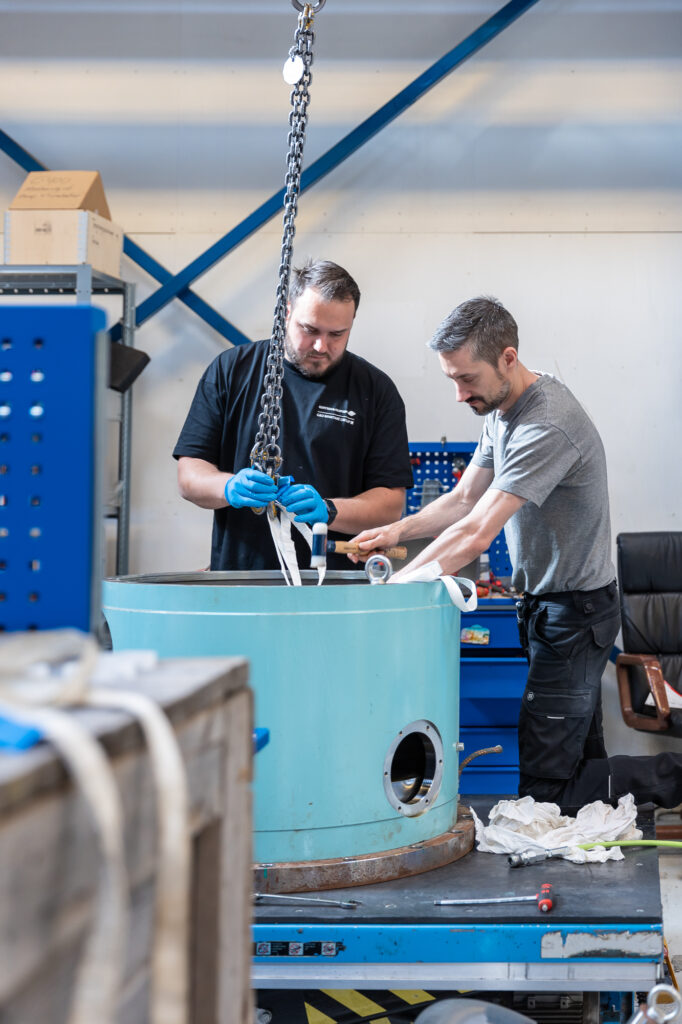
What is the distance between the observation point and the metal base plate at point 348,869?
4.27 feet

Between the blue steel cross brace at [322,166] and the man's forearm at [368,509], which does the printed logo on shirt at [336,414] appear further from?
the blue steel cross brace at [322,166]

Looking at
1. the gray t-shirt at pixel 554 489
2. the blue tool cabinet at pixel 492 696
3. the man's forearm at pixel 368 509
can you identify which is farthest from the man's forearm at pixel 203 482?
the blue tool cabinet at pixel 492 696

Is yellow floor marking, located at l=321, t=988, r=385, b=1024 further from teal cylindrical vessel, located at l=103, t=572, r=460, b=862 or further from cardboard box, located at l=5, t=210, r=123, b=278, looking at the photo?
cardboard box, located at l=5, t=210, r=123, b=278

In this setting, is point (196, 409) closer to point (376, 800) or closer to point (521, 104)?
point (376, 800)

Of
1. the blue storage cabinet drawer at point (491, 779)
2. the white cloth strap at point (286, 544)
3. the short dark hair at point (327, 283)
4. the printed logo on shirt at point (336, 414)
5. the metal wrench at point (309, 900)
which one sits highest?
the short dark hair at point (327, 283)

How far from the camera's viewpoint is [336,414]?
7.43ft

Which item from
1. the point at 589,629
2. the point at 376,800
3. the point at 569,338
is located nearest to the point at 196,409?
the point at 589,629

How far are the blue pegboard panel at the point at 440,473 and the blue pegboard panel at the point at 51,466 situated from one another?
8.79ft

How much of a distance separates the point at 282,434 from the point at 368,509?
270 mm

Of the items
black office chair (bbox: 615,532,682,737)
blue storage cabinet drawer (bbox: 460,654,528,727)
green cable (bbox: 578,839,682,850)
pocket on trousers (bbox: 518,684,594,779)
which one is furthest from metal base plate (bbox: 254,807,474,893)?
black office chair (bbox: 615,532,682,737)

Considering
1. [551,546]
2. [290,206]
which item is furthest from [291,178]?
[551,546]

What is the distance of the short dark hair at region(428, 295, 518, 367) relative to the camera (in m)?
2.04

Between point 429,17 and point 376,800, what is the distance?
320cm

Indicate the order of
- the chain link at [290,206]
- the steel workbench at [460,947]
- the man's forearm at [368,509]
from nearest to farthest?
the steel workbench at [460,947]
the chain link at [290,206]
the man's forearm at [368,509]
